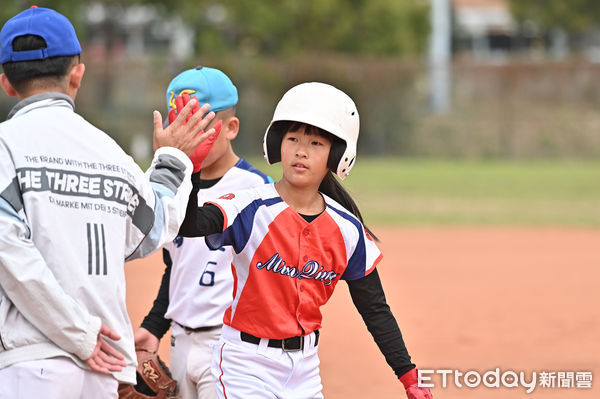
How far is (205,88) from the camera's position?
407cm

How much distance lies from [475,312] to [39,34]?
7498 millimetres

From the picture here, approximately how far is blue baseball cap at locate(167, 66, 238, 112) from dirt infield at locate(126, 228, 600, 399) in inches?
116

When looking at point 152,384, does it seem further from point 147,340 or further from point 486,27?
point 486,27

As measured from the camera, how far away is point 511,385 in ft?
22.4

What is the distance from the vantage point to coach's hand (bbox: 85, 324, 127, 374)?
9.21ft

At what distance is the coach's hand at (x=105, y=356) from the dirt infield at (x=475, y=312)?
376 cm

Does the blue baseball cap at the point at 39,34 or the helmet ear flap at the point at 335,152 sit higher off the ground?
the blue baseball cap at the point at 39,34

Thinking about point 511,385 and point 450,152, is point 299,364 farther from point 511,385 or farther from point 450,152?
point 450,152

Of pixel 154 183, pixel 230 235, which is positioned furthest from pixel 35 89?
pixel 230 235

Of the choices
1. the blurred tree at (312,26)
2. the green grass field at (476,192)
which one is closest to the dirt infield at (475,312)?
the green grass field at (476,192)

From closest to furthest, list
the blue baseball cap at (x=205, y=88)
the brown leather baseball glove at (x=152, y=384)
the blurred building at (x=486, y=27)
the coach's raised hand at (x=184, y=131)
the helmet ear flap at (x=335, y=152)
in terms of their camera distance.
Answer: the coach's raised hand at (x=184, y=131) < the helmet ear flap at (x=335, y=152) < the blue baseball cap at (x=205, y=88) < the brown leather baseball glove at (x=152, y=384) < the blurred building at (x=486, y=27)

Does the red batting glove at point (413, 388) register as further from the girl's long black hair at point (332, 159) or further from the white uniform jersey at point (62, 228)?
the white uniform jersey at point (62, 228)

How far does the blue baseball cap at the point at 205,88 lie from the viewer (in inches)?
156

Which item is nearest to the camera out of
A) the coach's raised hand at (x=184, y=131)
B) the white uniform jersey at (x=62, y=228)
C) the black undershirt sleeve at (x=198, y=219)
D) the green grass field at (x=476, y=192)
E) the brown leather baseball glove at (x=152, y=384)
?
the white uniform jersey at (x=62, y=228)
